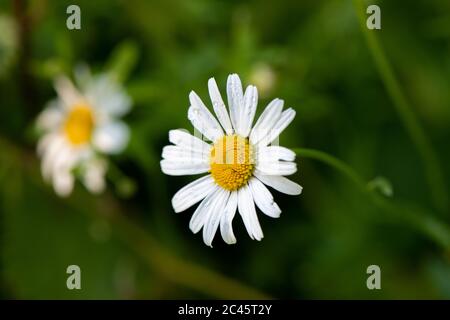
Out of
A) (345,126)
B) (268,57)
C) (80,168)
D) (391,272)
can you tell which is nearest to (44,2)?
(80,168)

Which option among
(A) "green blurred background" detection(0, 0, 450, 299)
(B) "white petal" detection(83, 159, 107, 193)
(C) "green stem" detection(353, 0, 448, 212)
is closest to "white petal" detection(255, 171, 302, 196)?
(C) "green stem" detection(353, 0, 448, 212)

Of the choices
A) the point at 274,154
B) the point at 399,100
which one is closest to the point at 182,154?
the point at 274,154

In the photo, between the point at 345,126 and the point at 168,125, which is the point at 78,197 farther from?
the point at 345,126

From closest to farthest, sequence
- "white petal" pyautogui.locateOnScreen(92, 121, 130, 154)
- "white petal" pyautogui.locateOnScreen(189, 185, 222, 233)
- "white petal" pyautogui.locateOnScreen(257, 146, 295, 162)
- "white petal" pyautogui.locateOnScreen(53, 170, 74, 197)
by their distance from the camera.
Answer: "white petal" pyautogui.locateOnScreen(257, 146, 295, 162)
"white petal" pyautogui.locateOnScreen(189, 185, 222, 233)
"white petal" pyautogui.locateOnScreen(92, 121, 130, 154)
"white petal" pyautogui.locateOnScreen(53, 170, 74, 197)

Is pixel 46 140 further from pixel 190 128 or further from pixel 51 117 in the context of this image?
pixel 190 128

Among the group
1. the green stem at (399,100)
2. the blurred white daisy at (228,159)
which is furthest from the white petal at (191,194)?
the green stem at (399,100)

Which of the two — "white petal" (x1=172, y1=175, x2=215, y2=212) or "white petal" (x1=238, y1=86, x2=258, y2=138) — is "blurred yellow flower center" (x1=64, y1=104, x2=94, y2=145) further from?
"white petal" (x1=238, y1=86, x2=258, y2=138)
